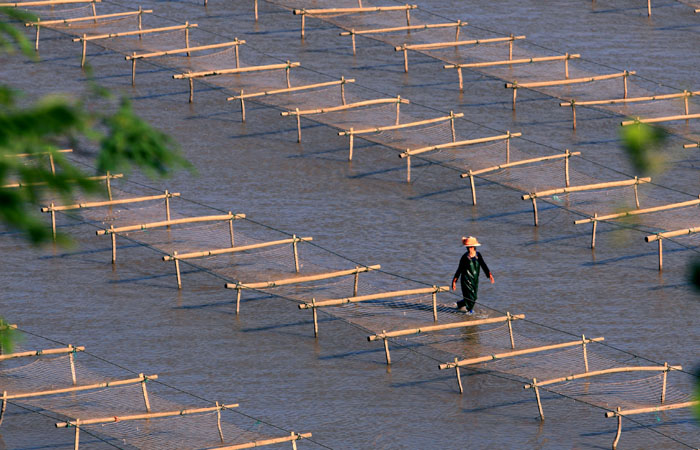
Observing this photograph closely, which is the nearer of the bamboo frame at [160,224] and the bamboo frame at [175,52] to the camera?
the bamboo frame at [160,224]

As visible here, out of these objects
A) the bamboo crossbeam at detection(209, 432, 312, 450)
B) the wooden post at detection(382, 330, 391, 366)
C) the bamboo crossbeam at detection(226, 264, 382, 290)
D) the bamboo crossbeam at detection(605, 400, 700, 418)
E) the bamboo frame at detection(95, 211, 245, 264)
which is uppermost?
the bamboo frame at detection(95, 211, 245, 264)

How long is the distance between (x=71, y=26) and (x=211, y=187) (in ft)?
29.3

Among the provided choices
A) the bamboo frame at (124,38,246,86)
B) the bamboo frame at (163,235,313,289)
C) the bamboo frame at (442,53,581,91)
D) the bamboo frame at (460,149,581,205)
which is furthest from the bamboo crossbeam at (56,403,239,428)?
the bamboo frame at (442,53,581,91)

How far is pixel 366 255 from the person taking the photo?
23.2 metres

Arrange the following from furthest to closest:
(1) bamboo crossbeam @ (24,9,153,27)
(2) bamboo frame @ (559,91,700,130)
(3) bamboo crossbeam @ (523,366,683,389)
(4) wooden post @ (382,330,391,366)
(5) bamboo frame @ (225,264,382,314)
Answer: (1) bamboo crossbeam @ (24,9,153,27) → (2) bamboo frame @ (559,91,700,130) → (5) bamboo frame @ (225,264,382,314) → (4) wooden post @ (382,330,391,366) → (3) bamboo crossbeam @ (523,366,683,389)

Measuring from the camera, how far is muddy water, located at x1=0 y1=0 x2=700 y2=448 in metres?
17.9

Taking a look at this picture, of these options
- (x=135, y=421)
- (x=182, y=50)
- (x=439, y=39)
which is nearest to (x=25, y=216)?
(x=135, y=421)

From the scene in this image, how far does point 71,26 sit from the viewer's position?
108 ft

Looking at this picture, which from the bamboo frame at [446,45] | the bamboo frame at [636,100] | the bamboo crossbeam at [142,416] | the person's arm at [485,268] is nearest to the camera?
the bamboo crossbeam at [142,416]

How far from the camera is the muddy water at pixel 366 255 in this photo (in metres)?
17.9

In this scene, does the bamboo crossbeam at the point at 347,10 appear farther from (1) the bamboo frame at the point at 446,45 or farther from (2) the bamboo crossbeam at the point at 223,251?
(2) the bamboo crossbeam at the point at 223,251

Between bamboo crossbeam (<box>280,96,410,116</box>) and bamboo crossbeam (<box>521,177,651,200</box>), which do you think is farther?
bamboo crossbeam (<box>280,96,410,116</box>)

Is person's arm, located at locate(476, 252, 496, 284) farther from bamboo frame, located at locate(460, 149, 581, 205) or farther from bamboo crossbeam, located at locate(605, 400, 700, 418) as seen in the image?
bamboo crossbeam, located at locate(605, 400, 700, 418)

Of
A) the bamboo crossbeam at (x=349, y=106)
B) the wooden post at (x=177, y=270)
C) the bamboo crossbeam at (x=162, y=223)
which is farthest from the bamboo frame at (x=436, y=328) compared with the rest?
the bamboo crossbeam at (x=349, y=106)
